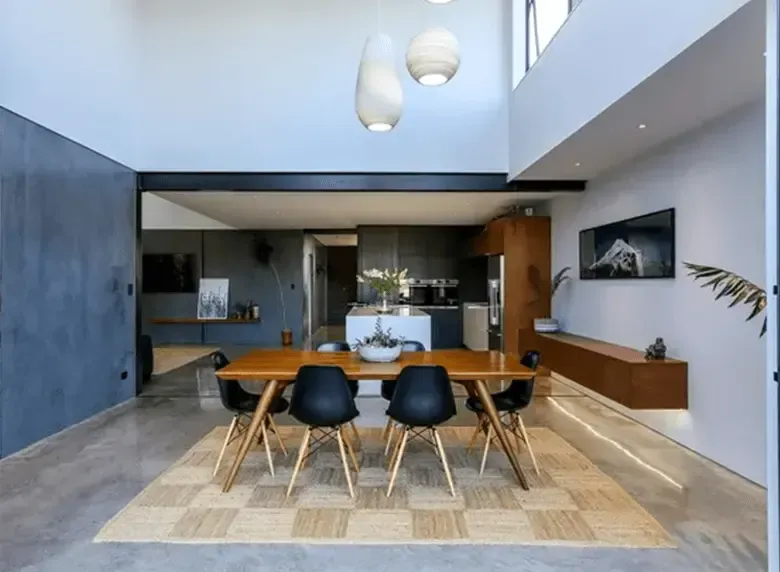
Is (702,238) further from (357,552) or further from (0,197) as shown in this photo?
(0,197)

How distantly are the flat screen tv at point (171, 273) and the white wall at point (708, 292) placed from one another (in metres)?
9.48

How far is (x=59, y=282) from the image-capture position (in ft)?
16.3

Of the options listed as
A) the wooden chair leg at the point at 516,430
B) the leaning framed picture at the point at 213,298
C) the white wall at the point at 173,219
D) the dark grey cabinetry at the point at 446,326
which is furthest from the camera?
the leaning framed picture at the point at 213,298

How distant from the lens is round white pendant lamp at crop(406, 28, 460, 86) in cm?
321

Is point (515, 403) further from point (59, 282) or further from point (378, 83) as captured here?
point (59, 282)

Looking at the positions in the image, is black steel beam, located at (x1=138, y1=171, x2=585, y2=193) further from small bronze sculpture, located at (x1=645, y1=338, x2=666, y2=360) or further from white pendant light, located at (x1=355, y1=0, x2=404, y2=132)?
white pendant light, located at (x1=355, y1=0, x2=404, y2=132)

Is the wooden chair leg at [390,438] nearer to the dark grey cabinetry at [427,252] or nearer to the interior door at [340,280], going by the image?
the dark grey cabinetry at [427,252]

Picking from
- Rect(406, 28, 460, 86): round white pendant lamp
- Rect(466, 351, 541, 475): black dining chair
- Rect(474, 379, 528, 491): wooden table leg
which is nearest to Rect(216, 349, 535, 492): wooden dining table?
Rect(474, 379, 528, 491): wooden table leg

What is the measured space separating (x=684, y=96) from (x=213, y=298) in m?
10.5

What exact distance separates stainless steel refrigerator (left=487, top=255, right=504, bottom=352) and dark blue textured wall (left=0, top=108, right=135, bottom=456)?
5.00m

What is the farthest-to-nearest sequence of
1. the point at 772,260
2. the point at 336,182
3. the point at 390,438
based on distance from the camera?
the point at 336,182 < the point at 390,438 < the point at 772,260

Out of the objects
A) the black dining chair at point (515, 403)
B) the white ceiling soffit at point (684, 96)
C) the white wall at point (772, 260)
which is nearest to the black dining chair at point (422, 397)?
the black dining chair at point (515, 403)

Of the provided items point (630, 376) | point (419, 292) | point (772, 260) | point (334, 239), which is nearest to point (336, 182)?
point (630, 376)

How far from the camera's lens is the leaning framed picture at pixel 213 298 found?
477 inches
